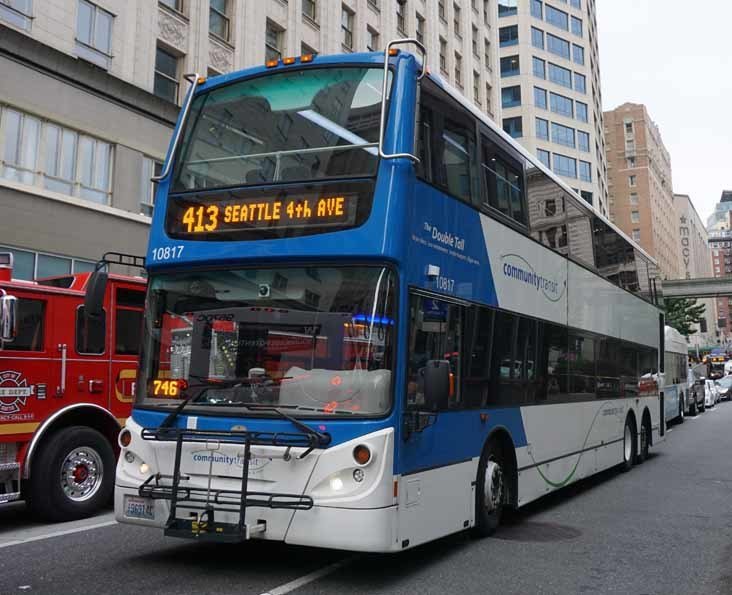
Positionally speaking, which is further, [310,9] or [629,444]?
[310,9]

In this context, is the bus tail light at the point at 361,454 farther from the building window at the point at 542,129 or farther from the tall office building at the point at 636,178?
the tall office building at the point at 636,178

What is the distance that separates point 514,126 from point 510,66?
6.05 meters

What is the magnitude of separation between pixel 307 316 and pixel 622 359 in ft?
28.2

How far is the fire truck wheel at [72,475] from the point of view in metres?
8.30

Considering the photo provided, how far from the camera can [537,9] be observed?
74250 mm

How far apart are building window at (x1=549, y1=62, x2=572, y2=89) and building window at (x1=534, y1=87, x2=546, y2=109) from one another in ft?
7.21

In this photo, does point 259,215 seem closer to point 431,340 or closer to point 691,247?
point 431,340

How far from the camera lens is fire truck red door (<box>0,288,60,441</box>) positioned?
323 inches

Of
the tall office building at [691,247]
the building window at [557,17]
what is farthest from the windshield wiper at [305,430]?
the tall office building at [691,247]

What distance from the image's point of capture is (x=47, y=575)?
19.6ft

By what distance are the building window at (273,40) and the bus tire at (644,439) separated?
17764mm

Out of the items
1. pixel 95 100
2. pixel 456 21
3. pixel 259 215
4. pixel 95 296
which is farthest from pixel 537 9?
pixel 95 296

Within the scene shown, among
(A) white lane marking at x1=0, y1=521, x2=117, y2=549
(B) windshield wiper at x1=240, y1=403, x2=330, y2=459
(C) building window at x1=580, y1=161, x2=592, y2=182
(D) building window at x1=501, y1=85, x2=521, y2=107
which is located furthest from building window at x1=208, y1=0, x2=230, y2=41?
(C) building window at x1=580, y1=161, x2=592, y2=182

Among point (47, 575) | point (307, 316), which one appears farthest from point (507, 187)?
point (47, 575)
